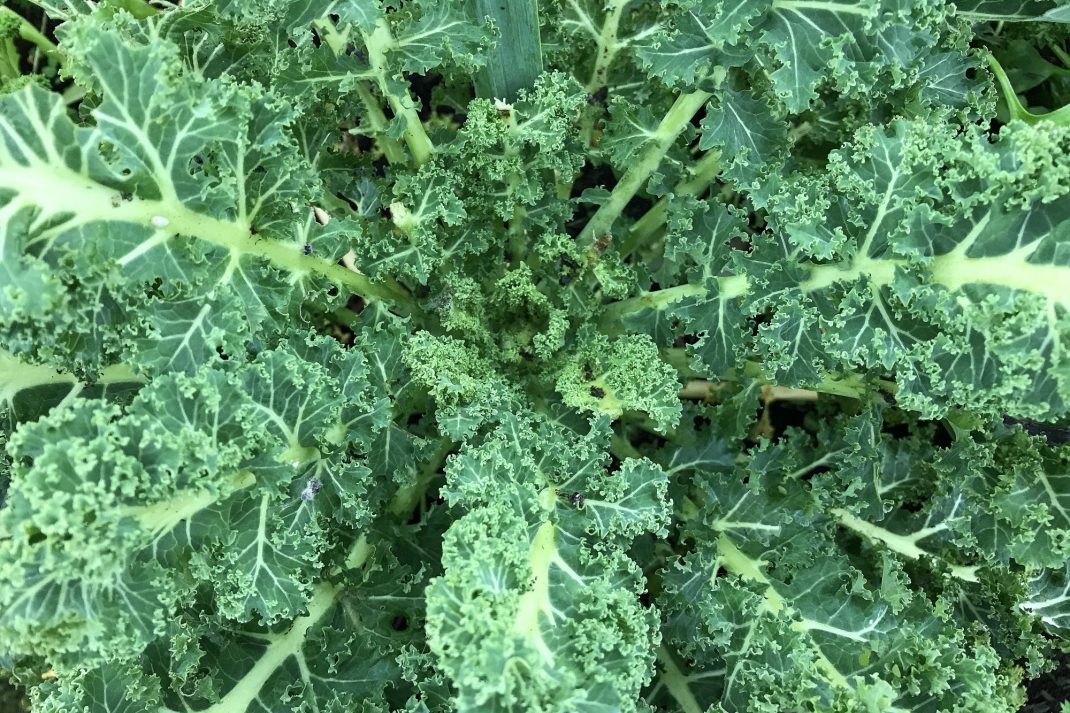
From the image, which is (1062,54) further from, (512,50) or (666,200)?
(512,50)

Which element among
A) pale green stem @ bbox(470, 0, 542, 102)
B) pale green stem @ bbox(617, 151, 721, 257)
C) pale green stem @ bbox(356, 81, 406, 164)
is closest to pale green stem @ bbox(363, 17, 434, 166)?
pale green stem @ bbox(356, 81, 406, 164)

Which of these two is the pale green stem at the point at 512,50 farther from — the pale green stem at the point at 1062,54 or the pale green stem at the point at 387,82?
the pale green stem at the point at 1062,54

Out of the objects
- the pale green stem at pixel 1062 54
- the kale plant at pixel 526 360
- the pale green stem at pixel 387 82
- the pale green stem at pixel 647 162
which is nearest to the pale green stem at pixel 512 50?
the kale plant at pixel 526 360

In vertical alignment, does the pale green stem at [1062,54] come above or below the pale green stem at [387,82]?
below

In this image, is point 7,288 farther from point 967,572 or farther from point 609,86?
point 967,572

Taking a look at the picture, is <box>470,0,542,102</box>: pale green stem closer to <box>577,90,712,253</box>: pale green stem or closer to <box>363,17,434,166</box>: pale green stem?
<box>363,17,434,166</box>: pale green stem

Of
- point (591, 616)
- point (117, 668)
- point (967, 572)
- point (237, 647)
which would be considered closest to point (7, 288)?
point (117, 668)

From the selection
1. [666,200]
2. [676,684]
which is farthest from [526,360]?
[676,684]

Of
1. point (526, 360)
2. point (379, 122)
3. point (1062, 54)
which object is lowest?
point (526, 360)
